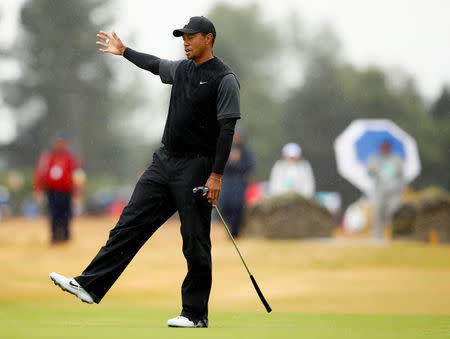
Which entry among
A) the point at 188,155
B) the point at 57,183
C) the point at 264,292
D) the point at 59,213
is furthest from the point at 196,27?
the point at 59,213

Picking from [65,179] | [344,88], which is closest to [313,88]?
[344,88]

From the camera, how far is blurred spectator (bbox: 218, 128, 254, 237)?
722 inches

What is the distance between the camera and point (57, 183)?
18.2 m

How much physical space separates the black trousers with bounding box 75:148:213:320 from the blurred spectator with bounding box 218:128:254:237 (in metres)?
11.3

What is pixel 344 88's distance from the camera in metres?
52.1

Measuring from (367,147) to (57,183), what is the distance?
6.95 m

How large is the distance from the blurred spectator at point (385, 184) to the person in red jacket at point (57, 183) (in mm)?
6042

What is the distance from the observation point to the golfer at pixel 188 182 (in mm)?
6840

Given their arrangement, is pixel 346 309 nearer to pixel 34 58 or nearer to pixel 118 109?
pixel 34 58

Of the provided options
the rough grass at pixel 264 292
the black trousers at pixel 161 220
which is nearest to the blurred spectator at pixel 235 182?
the rough grass at pixel 264 292

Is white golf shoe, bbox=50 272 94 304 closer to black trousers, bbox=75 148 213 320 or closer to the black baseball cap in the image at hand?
black trousers, bbox=75 148 213 320

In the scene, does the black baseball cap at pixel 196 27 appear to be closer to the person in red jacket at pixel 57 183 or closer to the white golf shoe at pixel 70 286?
the white golf shoe at pixel 70 286

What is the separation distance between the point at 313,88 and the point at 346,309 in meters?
42.4

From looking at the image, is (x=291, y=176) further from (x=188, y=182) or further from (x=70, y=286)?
(x=70, y=286)
